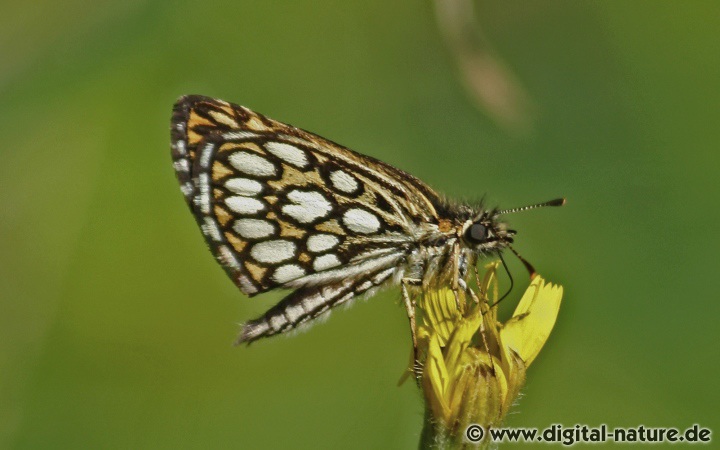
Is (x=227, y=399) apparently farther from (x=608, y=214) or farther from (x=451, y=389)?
(x=608, y=214)

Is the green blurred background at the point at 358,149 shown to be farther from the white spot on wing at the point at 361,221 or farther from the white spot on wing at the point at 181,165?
the white spot on wing at the point at 181,165

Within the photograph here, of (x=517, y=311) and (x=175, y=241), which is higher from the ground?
(x=175, y=241)

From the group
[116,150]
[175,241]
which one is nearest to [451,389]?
[175,241]


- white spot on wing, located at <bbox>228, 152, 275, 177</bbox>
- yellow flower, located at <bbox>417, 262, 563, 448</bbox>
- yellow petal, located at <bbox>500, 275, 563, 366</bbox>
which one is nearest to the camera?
yellow flower, located at <bbox>417, 262, 563, 448</bbox>

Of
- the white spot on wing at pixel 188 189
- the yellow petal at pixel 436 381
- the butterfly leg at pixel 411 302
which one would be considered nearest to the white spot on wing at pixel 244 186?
the white spot on wing at pixel 188 189

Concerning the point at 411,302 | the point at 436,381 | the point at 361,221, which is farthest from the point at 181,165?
the point at 436,381

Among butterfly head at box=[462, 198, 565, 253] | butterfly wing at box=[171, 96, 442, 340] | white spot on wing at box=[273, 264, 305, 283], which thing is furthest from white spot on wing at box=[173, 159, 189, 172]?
butterfly head at box=[462, 198, 565, 253]

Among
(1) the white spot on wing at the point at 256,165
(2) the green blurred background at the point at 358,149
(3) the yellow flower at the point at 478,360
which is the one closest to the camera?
(3) the yellow flower at the point at 478,360

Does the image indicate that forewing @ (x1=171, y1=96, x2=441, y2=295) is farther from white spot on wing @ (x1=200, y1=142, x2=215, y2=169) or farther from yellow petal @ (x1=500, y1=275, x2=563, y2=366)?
yellow petal @ (x1=500, y1=275, x2=563, y2=366)
